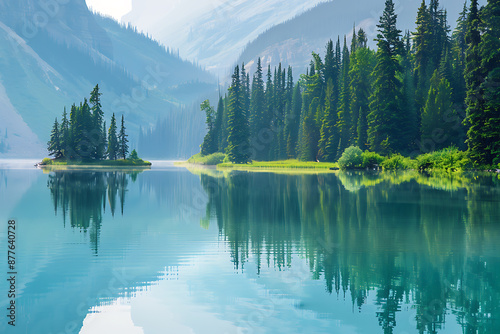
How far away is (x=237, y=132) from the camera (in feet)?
363

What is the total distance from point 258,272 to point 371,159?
211ft

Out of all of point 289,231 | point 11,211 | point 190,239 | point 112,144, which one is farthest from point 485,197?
point 112,144

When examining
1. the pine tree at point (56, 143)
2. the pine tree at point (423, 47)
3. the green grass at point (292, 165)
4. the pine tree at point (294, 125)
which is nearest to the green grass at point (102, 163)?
the pine tree at point (56, 143)

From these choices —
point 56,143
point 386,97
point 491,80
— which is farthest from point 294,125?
point 491,80

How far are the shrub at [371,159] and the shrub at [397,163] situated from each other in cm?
185

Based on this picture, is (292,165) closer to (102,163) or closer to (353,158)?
(353,158)

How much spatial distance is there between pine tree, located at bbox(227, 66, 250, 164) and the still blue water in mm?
85672

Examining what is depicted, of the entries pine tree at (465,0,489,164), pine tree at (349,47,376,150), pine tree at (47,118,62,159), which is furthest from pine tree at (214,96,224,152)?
pine tree at (465,0,489,164)

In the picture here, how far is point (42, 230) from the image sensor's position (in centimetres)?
1925

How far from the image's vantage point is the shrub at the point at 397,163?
69625 mm

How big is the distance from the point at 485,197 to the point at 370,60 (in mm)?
64987

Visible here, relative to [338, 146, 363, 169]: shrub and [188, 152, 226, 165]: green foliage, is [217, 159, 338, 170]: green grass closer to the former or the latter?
[338, 146, 363, 169]: shrub

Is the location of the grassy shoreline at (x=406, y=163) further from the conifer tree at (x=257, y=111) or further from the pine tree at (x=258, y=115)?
the conifer tree at (x=257, y=111)

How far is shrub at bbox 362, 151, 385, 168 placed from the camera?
7394 centimetres
